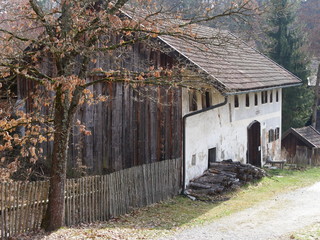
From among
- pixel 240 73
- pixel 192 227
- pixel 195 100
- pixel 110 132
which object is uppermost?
pixel 240 73

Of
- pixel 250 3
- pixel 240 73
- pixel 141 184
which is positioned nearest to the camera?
pixel 250 3

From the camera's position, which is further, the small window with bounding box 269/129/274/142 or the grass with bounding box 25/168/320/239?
the small window with bounding box 269/129/274/142

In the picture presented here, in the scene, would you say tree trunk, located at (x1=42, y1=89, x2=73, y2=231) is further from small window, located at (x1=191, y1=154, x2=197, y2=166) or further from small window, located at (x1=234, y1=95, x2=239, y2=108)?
small window, located at (x1=234, y1=95, x2=239, y2=108)

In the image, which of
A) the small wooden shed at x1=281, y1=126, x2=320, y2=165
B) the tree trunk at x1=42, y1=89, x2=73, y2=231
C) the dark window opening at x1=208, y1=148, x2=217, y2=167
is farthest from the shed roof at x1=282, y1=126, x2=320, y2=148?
the tree trunk at x1=42, y1=89, x2=73, y2=231

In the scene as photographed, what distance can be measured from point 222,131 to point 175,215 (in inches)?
246

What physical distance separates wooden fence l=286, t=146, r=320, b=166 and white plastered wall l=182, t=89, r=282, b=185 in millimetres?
2692

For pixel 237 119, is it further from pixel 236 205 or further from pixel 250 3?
pixel 250 3

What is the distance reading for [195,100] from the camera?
55.7 ft

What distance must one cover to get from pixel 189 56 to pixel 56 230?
8.09m

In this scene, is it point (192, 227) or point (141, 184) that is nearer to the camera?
point (192, 227)

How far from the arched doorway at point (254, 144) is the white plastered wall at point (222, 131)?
1.48 feet

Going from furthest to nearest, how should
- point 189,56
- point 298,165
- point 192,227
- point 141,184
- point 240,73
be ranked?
point 298,165 < point 240,73 < point 189,56 < point 141,184 < point 192,227

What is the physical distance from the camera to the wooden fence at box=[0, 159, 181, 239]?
10.4 m

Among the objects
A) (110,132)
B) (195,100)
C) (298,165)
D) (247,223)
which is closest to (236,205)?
(247,223)
